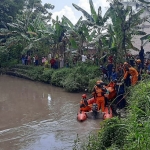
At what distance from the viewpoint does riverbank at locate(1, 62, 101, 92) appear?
661 inches

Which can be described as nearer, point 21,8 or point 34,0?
point 21,8

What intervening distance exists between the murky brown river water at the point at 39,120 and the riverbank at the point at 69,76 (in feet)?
1.66

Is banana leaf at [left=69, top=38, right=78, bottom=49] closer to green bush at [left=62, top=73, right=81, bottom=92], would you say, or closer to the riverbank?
the riverbank

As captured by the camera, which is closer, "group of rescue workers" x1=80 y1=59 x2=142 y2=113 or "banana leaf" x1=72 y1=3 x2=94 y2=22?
"group of rescue workers" x1=80 y1=59 x2=142 y2=113

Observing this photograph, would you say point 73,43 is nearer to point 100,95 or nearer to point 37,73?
A: point 37,73

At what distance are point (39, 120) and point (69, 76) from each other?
620 cm

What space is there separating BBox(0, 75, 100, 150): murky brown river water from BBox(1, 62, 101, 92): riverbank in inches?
19.9

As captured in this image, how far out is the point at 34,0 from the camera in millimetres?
33094

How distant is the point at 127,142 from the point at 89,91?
10.3 meters

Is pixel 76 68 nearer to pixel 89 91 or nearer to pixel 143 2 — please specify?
pixel 89 91

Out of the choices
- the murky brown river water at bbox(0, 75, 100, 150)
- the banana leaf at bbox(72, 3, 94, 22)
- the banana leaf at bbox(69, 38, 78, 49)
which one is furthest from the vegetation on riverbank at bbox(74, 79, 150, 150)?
the banana leaf at bbox(69, 38, 78, 49)

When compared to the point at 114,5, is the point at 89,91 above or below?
below

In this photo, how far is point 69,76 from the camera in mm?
17531

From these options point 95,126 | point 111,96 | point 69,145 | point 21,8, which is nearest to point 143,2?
point 111,96
